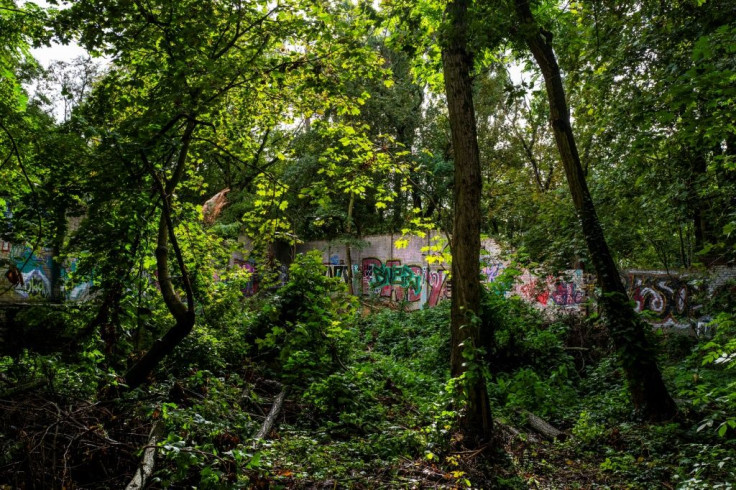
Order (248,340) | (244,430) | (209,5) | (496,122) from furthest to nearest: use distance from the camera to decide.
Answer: (496,122) → (248,340) → (244,430) → (209,5)

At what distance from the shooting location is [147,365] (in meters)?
4.74

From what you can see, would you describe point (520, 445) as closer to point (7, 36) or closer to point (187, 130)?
point (187, 130)

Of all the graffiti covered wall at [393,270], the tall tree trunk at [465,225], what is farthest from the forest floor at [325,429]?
the graffiti covered wall at [393,270]

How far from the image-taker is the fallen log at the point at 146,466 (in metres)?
2.99

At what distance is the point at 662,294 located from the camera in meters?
11.4

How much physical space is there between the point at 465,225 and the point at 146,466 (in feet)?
12.1

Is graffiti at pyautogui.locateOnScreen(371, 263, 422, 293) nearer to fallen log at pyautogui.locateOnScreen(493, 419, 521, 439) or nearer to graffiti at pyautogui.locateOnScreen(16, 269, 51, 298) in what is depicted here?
graffiti at pyautogui.locateOnScreen(16, 269, 51, 298)

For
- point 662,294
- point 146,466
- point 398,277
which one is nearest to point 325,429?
point 146,466

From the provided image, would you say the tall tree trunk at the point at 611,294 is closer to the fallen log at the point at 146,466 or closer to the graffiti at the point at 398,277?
the fallen log at the point at 146,466

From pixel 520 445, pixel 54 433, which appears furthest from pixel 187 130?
pixel 520 445

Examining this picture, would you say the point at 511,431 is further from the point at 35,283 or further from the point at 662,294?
the point at 35,283

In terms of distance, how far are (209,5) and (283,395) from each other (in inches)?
184

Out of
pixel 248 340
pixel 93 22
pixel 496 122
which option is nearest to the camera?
pixel 93 22

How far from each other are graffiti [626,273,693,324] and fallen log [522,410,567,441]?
6.15m
